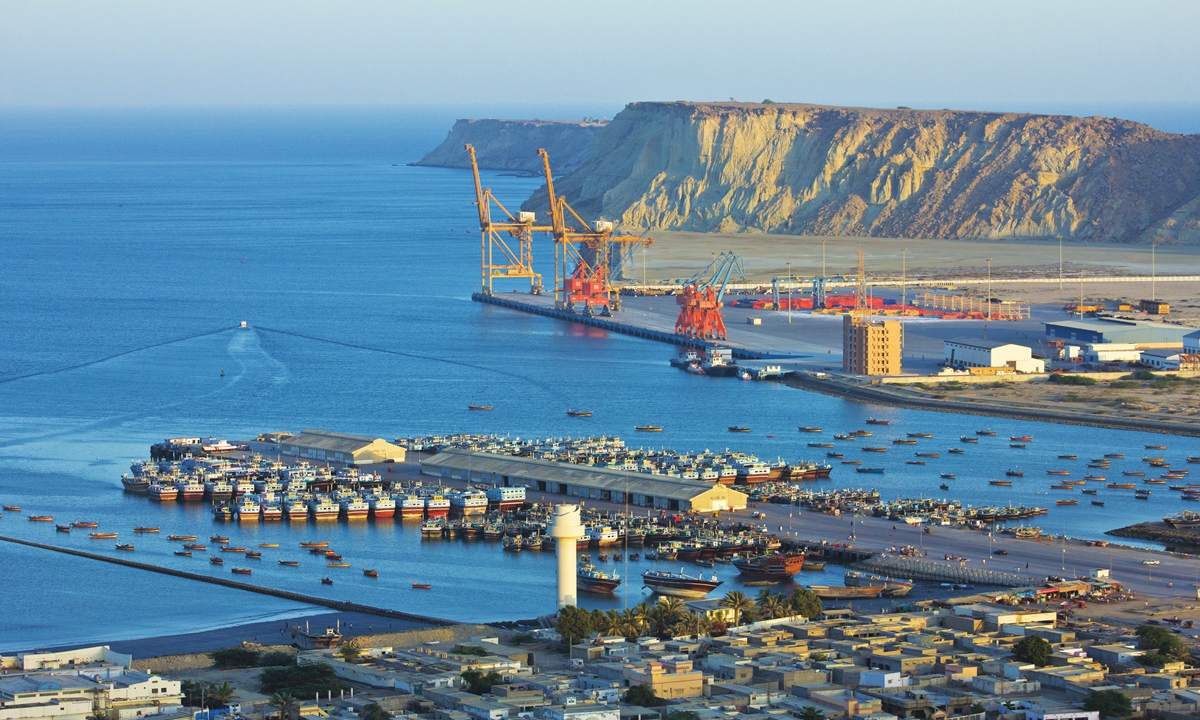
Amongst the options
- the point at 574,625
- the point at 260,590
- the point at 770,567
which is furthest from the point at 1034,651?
the point at 260,590

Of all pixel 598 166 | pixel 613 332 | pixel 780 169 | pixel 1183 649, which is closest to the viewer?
pixel 1183 649

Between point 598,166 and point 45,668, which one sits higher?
point 598,166

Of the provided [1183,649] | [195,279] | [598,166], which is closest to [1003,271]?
[195,279]

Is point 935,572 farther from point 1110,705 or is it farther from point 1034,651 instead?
point 1110,705

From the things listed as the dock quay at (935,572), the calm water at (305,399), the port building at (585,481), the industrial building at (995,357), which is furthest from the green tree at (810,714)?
the industrial building at (995,357)

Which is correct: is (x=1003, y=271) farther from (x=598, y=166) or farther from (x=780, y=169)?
(x=598, y=166)
